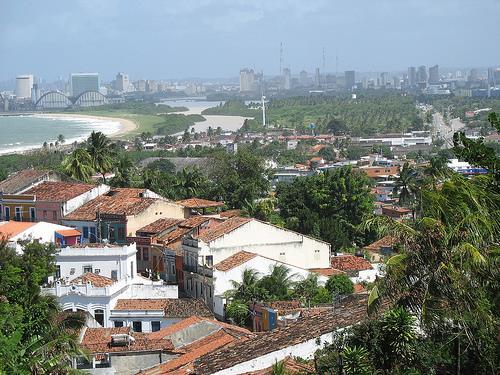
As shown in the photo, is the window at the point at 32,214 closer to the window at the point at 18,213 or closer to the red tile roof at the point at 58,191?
the red tile roof at the point at 58,191

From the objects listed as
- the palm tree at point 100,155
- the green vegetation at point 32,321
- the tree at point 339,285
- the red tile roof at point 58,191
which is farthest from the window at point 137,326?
the palm tree at point 100,155

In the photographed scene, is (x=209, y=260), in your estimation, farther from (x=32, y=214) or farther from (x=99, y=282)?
(x=32, y=214)

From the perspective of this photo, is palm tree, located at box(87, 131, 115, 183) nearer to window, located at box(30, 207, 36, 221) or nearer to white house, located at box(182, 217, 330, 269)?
window, located at box(30, 207, 36, 221)

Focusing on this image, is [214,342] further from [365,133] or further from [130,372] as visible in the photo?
[365,133]

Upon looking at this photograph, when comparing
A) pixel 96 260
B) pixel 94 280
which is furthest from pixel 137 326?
pixel 96 260

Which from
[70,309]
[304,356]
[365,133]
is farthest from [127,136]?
[304,356]
